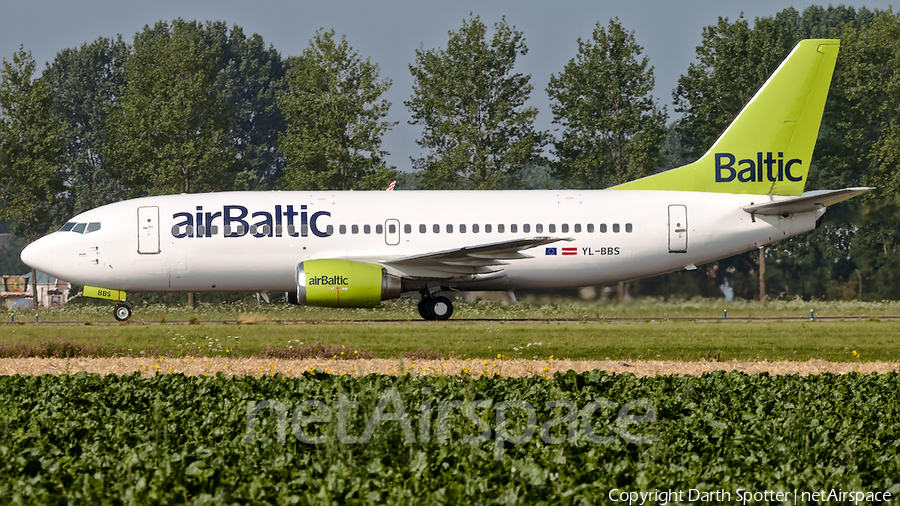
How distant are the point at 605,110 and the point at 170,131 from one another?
20966 mm

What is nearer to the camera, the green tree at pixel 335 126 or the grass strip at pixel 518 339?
the grass strip at pixel 518 339

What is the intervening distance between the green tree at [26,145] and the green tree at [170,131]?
12.5 feet

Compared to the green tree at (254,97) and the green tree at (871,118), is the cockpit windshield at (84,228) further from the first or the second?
the green tree at (254,97)

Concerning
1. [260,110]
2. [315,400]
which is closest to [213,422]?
[315,400]

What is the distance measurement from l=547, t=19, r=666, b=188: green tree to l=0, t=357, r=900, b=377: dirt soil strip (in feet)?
101

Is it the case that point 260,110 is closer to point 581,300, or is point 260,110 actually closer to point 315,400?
point 581,300

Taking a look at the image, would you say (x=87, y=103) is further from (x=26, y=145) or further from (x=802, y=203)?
(x=802, y=203)

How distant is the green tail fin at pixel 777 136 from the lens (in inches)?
1107

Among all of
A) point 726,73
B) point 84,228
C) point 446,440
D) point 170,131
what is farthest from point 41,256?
point 726,73

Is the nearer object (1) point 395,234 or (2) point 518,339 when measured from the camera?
(2) point 518,339

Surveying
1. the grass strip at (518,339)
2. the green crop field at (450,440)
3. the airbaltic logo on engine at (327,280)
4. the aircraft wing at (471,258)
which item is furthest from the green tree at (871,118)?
the green crop field at (450,440)

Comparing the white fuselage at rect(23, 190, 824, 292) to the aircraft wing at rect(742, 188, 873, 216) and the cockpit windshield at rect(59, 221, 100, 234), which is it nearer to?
the cockpit windshield at rect(59, 221, 100, 234)

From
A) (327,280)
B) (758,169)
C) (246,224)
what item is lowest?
(327,280)

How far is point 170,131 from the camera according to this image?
158ft
